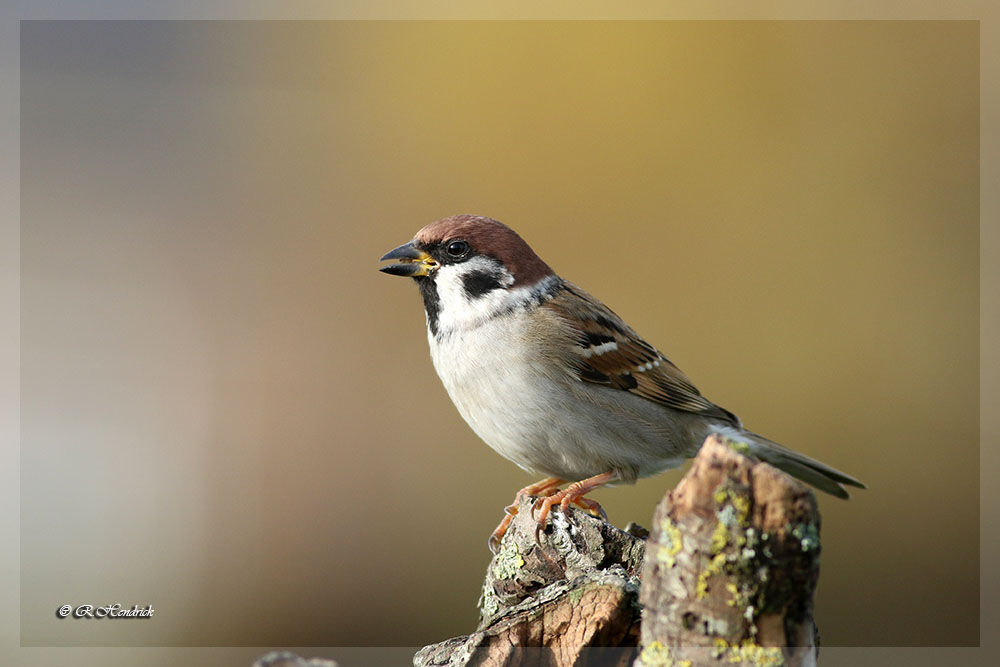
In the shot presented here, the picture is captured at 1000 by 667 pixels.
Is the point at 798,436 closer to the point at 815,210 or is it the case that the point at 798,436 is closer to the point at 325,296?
the point at 815,210

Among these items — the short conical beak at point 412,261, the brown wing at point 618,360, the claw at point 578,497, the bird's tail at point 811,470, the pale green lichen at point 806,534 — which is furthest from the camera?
the brown wing at point 618,360

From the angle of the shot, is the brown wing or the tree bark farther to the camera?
the brown wing

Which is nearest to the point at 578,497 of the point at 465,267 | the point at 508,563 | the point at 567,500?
the point at 567,500

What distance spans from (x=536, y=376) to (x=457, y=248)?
48 cm

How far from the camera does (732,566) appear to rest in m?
1.31

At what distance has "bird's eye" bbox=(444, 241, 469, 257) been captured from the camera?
2855mm

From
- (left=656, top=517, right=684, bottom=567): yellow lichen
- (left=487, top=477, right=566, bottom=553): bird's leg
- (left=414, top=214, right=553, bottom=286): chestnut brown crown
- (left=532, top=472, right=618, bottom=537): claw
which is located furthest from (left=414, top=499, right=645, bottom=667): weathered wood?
(left=414, top=214, right=553, bottom=286): chestnut brown crown

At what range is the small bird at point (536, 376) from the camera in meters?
2.79

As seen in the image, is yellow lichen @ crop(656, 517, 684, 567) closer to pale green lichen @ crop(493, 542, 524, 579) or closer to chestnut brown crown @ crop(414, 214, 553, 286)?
pale green lichen @ crop(493, 542, 524, 579)

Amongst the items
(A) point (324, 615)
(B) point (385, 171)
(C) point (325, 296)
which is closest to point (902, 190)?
(B) point (385, 171)

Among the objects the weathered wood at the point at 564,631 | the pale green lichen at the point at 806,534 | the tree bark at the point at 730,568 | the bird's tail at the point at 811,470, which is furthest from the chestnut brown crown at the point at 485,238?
the pale green lichen at the point at 806,534

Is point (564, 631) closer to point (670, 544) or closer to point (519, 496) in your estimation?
point (670, 544)

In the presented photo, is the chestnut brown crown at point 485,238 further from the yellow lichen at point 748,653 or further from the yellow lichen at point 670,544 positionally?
the yellow lichen at point 748,653

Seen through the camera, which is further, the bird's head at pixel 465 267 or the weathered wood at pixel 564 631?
the bird's head at pixel 465 267
